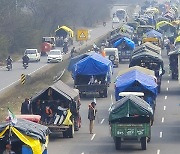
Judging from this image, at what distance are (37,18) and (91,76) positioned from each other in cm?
5056

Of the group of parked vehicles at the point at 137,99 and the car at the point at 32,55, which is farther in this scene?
the car at the point at 32,55

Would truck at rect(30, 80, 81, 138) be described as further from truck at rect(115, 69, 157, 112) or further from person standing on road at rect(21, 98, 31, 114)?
truck at rect(115, 69, 157, 112)

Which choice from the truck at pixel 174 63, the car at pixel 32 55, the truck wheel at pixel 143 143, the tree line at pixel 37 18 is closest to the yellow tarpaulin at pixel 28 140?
the truck wheel at pixel 143 143

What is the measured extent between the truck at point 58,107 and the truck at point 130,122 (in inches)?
112

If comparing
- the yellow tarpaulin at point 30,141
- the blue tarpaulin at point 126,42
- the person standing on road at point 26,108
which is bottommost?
the blue tarpaulin at point 126,42

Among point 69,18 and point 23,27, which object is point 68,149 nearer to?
point 23,27

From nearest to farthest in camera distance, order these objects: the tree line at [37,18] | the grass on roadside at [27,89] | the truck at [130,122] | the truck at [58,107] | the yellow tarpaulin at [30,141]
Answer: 1. the yellow tarpaulin at [30,141]
2. the truck at [130,122]
3. the truck at [58,107]
4. the grass on roadside at [27,89]
5. the tree line at [37,18]

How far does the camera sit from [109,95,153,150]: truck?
32.7m

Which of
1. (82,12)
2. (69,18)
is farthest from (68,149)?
(82,12)

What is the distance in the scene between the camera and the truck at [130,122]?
3266cm

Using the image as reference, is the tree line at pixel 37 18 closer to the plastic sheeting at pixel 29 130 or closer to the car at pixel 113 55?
the car at pixel 113 55

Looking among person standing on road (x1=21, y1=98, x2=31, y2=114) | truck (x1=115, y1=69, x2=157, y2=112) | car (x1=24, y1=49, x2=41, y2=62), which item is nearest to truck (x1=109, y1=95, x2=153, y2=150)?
person standing on road (x1=21, y1=98, x2=31, y2=114)

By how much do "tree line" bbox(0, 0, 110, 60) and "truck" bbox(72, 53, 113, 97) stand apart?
25.4 metres

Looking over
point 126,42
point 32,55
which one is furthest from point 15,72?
point 126,42
